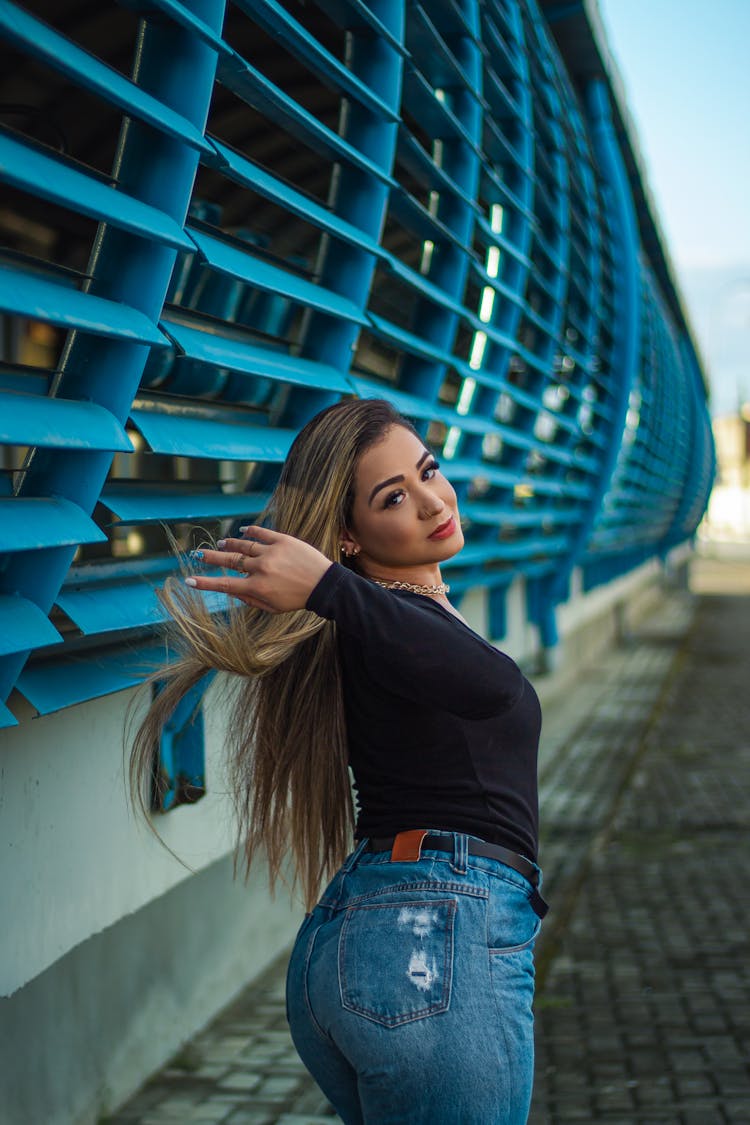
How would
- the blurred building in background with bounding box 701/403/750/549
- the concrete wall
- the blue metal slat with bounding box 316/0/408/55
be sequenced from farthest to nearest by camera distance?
1. the blurred building in background with bounding box 701/403/750/549
2. the blue metal slat with bounding box 316/0/408/55
3. the concrete wall

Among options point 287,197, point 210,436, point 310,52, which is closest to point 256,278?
point 287,197

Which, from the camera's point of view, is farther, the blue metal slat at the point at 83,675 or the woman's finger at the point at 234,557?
the blue metal slat at the point at 83,675

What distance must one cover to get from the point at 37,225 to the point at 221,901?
5133 mm

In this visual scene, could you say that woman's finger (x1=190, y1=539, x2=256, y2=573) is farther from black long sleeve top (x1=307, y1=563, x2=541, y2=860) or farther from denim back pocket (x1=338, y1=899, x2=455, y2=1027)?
denim back pocket (x1=338, y1=899, x2=455, y2=1027)

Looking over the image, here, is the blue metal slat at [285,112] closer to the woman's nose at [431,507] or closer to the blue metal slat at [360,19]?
the blue metal slat at [360,19]

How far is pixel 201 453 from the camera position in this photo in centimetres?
235

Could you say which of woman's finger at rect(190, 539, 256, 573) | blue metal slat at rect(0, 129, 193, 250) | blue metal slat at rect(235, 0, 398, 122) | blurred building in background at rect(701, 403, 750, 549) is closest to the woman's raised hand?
woman's finger at rect(190, 539, 256, 573)

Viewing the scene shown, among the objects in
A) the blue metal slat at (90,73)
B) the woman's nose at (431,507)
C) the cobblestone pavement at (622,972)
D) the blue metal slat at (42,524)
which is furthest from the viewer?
the cobblestone pavement at (622,972)

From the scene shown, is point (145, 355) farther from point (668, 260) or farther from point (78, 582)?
point (668, 260)

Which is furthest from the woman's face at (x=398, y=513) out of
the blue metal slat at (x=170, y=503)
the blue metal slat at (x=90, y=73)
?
the blue metal slat at (x=90, y=73)

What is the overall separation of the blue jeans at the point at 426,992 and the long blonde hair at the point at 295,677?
11.0 inches

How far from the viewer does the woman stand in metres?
1.68

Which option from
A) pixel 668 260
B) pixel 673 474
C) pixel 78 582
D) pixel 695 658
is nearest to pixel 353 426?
pixel 78 582

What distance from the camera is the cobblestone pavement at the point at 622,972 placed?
11.0 feet
